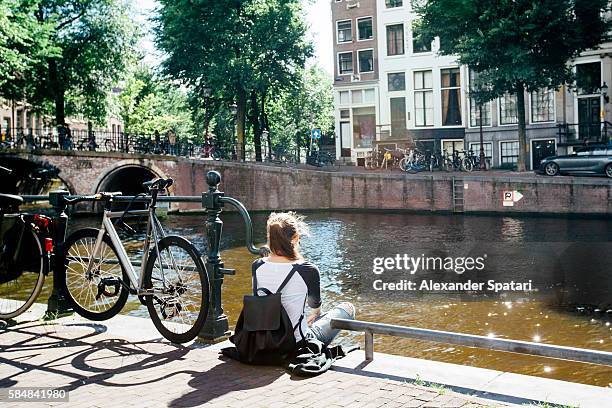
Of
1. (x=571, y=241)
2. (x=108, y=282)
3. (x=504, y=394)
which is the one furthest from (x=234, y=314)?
(x=571, y=241)

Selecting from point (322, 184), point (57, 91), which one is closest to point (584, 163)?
point (322, 184)

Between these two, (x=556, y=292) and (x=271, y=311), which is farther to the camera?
(x=556, y=292)

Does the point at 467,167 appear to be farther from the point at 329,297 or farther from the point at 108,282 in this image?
the point at 108,282

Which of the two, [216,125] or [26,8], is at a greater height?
[26,8]

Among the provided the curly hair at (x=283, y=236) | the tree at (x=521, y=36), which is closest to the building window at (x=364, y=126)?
the tree at (x=521, y=36)

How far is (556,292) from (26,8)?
23.1 metres

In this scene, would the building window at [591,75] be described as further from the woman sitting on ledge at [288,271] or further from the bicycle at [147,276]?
the woman sitting on ledge at [288,271]

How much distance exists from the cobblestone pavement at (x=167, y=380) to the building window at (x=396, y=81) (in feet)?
109

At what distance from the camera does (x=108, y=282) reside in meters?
5.53

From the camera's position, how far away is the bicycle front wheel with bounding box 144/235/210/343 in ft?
16.4

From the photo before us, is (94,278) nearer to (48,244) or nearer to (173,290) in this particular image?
(48,244)

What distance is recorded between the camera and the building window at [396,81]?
121 ft

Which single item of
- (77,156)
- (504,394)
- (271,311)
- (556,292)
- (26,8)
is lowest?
(556,292)

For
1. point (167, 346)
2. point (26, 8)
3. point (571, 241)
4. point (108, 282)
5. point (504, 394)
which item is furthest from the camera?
point (26, 8)
